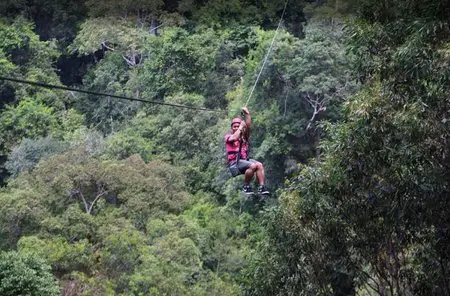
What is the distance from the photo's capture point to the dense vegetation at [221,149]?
5.75m

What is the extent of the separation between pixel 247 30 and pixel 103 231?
9694 mm

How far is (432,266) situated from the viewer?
21.2 ft

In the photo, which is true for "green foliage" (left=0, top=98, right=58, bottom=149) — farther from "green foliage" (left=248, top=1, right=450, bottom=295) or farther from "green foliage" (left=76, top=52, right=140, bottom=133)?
"green foliage" (left=248, top=1, right=450, bottom=295)

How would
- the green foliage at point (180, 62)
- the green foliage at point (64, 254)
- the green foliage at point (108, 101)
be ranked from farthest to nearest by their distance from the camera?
1. the green foliage at point (108, 101)
2. the green foliage at point (180, 62)
3. the green foliage at point (64, 254)

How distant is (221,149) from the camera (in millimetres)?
17266

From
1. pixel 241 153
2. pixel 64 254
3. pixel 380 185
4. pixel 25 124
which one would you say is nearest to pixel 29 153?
pixel 25 124

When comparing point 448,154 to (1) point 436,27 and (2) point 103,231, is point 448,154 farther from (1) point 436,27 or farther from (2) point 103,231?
(2) point 103,231

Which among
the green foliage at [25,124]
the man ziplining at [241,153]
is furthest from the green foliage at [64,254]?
the green foliage at [25,124]

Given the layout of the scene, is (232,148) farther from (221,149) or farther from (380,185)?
(221,149)

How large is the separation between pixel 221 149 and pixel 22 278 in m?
8.06

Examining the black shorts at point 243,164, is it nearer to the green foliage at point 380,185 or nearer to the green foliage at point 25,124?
the green foliage at point 380,185

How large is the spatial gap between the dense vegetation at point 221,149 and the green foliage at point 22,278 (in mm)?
21

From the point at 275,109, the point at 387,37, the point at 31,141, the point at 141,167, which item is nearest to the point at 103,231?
the point at 141,167

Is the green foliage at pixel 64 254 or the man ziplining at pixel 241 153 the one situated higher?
the man ziplining at pixel 241 153
